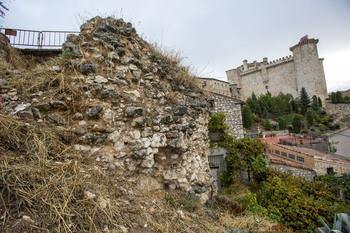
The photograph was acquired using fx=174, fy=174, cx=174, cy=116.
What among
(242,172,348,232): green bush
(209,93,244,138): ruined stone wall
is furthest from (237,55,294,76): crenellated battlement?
(242,172,348,232): green bush

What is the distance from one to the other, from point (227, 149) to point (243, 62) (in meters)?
41.2

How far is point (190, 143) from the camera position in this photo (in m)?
3.80

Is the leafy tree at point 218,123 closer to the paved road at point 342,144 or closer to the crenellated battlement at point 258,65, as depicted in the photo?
the paved road at point 342,144

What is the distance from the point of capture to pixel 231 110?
10531 millimetres

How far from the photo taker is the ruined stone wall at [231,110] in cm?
1035

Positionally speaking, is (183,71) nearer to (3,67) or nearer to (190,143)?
(190,143)

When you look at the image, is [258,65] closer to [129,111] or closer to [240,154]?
[240,154]

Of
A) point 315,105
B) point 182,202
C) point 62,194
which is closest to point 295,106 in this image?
point 315,105

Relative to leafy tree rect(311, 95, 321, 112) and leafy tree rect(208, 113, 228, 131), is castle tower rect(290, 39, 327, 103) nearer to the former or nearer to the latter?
leafy tree rect(311, 95, 321, 112)

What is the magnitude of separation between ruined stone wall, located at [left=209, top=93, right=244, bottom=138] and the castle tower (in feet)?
111

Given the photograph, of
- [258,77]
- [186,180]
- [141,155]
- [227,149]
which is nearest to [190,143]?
[186,180]

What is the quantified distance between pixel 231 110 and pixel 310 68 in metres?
34.7

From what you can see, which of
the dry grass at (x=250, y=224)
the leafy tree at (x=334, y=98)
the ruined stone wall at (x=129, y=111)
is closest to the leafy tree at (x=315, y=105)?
the leafy tree at (x=334, y=98)

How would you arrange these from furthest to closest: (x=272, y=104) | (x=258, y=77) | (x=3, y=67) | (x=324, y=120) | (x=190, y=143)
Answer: (x=258, y=77) → (x=272, y=104) → (x=324, y=120) → (x=190, y=143) → (x=3, y=67)
